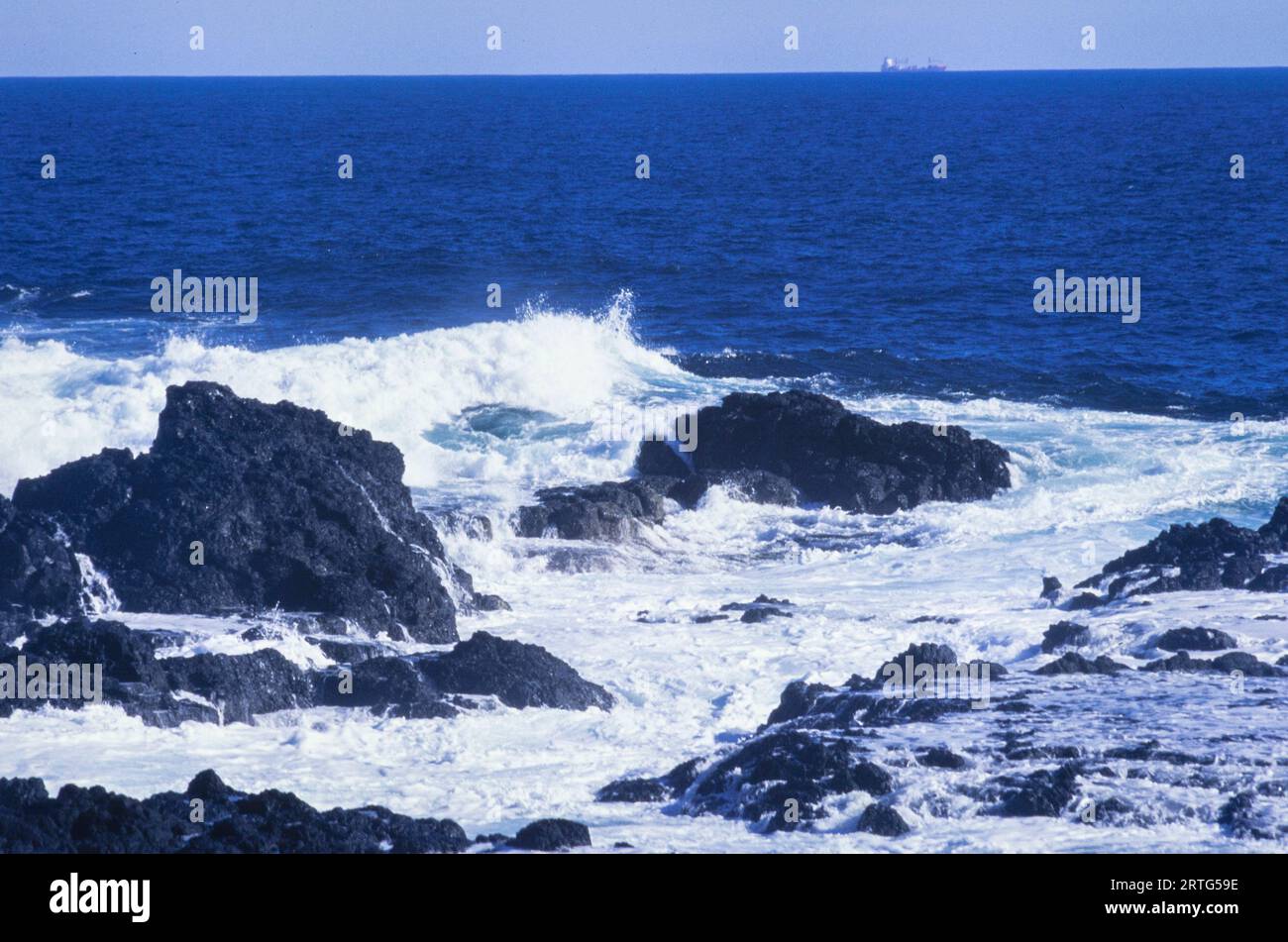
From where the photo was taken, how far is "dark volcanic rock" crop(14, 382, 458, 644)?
1994 cm

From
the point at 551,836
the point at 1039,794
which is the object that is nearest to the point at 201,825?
the point at 551,836

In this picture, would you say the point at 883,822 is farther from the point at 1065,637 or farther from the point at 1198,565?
the point at 1198,565

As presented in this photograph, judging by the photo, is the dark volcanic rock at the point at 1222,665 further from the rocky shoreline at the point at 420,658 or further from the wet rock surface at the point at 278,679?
the wet rock surface at the point at 278,679

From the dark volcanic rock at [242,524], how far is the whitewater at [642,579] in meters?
0.87

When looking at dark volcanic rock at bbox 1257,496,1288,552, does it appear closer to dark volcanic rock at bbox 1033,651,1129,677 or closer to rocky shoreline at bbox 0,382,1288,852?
rocky shoreline at bbox 0,382,1288,852

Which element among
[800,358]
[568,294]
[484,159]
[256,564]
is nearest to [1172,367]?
[800,358]

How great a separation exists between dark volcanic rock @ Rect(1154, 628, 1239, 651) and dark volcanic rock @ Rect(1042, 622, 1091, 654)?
2.67 ft

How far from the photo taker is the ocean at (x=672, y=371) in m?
16.6

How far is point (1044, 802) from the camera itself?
14133mm

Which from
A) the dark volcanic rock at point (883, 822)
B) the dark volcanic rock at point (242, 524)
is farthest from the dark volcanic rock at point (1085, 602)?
the dark volcanic rock at point (883, 822)

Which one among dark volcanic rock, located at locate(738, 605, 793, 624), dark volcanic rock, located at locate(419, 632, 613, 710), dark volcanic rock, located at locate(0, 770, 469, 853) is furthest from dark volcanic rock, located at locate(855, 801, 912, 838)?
dark volcanic rock, located at locate(738, 605, 793, 624)

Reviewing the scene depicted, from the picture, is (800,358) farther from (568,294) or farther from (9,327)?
(9,327)

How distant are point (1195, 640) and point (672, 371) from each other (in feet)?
61.8
